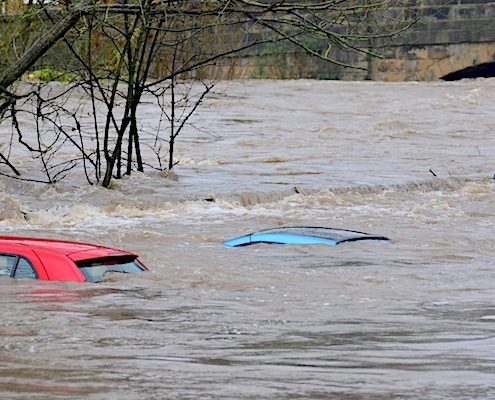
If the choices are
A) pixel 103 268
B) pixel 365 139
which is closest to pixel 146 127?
pixel 365 139

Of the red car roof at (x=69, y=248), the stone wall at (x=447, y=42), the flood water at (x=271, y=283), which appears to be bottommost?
the flood water at (x=271, y=283)

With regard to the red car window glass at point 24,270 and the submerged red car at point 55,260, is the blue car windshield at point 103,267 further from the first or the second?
the red car window glass at point 24,270

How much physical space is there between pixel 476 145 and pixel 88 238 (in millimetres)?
11895

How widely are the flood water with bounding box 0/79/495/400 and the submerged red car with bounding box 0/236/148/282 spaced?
3.5 inches

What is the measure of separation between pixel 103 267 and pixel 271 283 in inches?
64.3

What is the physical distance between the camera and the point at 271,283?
987 centimetres

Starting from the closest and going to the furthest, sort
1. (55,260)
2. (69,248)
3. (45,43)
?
(55,260) < (69,248) < (45,43)

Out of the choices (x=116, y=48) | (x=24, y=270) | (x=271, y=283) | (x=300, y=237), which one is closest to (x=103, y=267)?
(x=24, y=270)

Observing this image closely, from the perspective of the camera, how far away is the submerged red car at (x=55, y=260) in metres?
8.41

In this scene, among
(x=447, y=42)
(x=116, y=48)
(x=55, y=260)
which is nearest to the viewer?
(x=55, y=260)

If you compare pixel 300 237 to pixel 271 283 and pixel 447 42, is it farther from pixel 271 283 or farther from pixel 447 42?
pixel 447 42

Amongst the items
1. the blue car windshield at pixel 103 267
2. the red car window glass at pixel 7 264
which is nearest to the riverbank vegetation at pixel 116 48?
the blue car windshield at pixel 103 267

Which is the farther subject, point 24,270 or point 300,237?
point 300,237

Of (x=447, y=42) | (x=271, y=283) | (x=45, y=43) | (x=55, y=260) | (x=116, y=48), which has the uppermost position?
(x=45, y=43)
